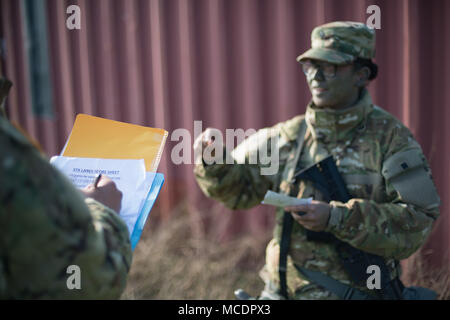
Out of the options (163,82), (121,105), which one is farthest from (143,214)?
(121,105)

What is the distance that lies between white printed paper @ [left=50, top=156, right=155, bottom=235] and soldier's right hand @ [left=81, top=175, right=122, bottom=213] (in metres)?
0.03

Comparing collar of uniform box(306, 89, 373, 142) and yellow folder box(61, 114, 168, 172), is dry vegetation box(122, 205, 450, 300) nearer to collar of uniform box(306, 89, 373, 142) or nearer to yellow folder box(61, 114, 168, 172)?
collar of uniform box(306, 89, 373, 142)

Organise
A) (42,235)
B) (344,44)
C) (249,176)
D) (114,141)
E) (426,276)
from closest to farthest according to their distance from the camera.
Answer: (42,235) → (114,141) → (344,44) → (249,176) → (426,276)

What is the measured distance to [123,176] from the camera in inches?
51.6

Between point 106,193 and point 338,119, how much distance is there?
119 cm

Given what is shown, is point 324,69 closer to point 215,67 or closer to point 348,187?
point 348,187

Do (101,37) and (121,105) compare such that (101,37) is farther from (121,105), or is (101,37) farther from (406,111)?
(406,111)

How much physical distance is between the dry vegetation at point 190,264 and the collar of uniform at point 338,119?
1.56 meters

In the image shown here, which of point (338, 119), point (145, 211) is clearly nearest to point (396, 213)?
point (338, 119)

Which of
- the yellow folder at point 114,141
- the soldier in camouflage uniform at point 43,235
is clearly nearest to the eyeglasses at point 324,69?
the yellow folder at point 114,141

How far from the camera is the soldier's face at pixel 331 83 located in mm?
1895

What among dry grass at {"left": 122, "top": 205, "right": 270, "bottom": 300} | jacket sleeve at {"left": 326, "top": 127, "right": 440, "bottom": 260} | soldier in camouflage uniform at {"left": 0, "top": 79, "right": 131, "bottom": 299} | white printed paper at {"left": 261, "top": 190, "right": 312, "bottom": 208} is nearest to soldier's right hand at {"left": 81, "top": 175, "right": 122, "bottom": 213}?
soldier in camouflage uniform at {"left": 0, "top": 79, "right": 131, "bottom": 299}

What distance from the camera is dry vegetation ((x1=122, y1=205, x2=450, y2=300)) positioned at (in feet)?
10.3

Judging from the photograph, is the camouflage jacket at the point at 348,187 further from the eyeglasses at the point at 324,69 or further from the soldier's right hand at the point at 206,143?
the eyeglasses at the point at 324,69
